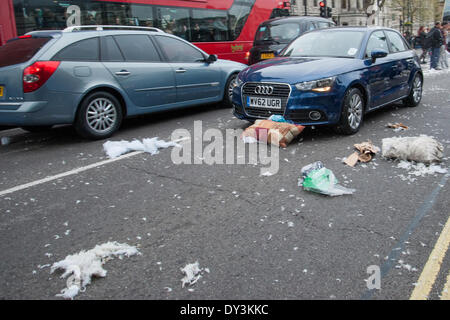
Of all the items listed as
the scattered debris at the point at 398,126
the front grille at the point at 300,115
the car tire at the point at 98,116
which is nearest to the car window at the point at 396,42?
the scattered debris at the point at 398,126

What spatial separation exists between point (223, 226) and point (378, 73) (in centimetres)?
479

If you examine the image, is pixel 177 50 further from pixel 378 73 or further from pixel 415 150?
pixel 415 150

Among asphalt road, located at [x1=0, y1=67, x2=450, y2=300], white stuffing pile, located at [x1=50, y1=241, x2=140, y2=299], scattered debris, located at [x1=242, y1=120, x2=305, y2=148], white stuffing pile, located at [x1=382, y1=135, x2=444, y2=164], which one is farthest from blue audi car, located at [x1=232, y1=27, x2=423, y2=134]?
white stuffing pile, located at [x1=50, y1=241, x2=140, y2=299]

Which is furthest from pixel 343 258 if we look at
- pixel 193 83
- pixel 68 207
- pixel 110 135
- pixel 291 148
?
pixel 193 83

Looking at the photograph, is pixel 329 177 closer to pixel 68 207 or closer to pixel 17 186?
pixel 68 207

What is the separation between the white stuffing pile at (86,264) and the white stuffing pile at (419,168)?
10.6 feet

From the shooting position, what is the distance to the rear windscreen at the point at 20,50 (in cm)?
613

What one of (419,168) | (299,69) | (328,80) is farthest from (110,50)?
(419,168)

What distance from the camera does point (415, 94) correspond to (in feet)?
29.0

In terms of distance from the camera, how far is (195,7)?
13.7m

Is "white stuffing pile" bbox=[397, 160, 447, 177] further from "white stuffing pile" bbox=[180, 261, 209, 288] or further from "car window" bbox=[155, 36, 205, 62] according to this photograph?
"car window" bbox=[155, 36, 205, 62]

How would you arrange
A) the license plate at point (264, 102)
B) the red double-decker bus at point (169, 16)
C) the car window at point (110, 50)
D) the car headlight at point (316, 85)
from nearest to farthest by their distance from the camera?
1. the car headlight at point (316, 85)
2. the license plate at point (264, 102)
3. the car window at point (110, 50)
4. the red double-decker bus at point (169, 16)

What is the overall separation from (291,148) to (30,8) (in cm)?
753

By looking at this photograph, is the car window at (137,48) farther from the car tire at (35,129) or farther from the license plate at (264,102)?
the license plate at (264,102)
